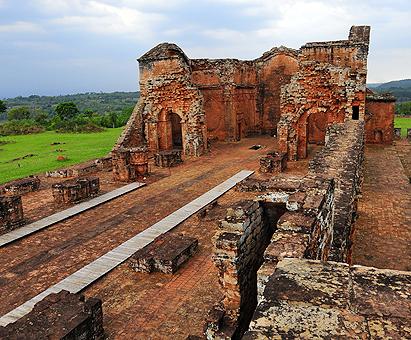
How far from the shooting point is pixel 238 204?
5.54 metres

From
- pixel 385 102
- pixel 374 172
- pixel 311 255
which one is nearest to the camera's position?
pixel 311 255

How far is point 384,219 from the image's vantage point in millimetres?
10688

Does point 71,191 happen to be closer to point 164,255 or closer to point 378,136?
point 164,255

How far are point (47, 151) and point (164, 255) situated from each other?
71.8 feet

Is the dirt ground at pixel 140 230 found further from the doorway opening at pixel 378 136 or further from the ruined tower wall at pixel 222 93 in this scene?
the ruined tower wall at pixel 222 93

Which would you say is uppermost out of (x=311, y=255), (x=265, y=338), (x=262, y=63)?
(x=262, y=63)

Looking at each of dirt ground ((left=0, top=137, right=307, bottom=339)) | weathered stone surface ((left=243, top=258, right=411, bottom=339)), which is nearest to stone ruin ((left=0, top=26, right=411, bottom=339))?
weathered stone surface ((left=243, top=258, right=411, bottom=339))

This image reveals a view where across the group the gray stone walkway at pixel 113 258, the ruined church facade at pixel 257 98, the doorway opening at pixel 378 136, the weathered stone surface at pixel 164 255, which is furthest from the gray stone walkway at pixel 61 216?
the doorway opening at pixel 378 136

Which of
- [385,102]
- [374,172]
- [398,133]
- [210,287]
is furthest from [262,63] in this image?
[210,287]

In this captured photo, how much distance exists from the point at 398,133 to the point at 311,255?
26244mm

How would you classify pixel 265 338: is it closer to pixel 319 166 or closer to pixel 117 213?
pixel 319 166

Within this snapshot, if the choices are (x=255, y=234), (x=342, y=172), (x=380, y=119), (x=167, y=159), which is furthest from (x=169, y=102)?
(x=255, y=234)

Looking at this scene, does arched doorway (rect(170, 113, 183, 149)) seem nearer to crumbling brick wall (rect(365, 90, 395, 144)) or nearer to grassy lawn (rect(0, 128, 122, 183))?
grassy lawn (rect(0, 128, 122, 183))

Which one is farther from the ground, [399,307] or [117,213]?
[399,307]
